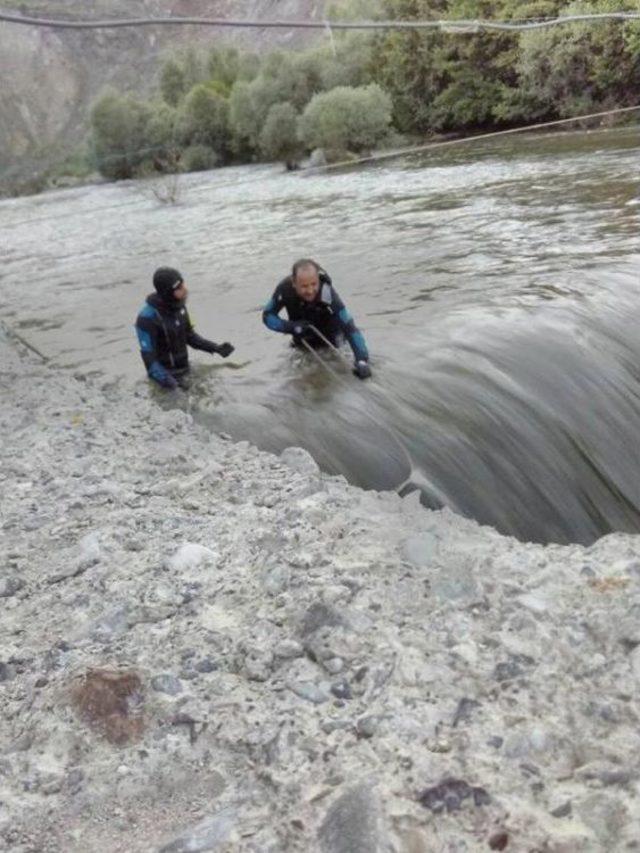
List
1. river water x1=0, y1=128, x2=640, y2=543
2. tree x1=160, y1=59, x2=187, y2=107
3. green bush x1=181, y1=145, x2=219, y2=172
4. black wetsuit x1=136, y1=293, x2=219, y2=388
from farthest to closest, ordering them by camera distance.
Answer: tree x1=160, y1=59, x2=187, y2=107 < green bush x1=181, y1=145, x2=219, y2=172 < black wetsuit x1=136, y1=293, x2=219, y2=388 < river water x1=0, y1=128, x2=640, y2=543

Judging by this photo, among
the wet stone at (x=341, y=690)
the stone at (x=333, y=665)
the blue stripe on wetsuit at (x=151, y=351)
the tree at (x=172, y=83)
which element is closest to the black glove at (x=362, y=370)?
the blue stripe on wetsuit at (x=151, y=351)

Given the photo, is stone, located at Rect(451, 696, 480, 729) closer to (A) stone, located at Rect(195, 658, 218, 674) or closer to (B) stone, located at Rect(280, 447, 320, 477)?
(A) stone, located at Rect(195, 658, 218, 674)

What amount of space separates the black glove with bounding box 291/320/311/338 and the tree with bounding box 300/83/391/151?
1247 inches

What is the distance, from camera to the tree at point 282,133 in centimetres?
4391

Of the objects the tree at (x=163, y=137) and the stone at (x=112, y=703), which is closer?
the stone at (x=112, y=703)

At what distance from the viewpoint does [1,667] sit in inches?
153

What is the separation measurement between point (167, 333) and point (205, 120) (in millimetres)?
50023

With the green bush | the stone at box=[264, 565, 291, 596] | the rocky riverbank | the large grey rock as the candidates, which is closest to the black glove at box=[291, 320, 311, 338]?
the rocky riverbank

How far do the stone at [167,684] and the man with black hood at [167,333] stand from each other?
490cm

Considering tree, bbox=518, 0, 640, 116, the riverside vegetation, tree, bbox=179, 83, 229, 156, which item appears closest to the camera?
tree, bbox=518, 0, 640, 116

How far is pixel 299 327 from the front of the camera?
9.02m

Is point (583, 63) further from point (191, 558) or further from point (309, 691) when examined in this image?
point (309, 691)

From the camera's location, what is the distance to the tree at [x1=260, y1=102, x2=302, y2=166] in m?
43.9

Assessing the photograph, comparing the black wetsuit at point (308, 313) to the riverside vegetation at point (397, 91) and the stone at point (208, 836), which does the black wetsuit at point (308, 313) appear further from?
the riverside vegetation at point (397, 91)
